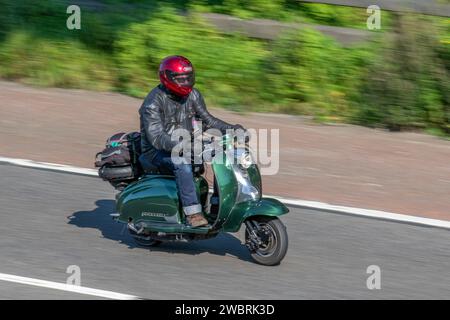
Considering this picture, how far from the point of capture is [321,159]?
10.6 m

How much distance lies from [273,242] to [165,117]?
128 cm

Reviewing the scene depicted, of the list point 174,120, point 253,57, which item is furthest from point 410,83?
point 174,120

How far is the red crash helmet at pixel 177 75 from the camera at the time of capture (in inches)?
297

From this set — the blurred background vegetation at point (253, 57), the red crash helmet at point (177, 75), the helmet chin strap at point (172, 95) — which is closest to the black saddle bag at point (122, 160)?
the helmet chin strap at point (172, 95)

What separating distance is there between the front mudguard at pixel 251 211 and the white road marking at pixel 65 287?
3.36ft

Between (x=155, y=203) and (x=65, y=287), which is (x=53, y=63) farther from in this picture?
(x=65, y=287)

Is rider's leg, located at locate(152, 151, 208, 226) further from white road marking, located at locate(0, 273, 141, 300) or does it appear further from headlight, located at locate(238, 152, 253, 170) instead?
white road marking, located at locate(0, 273, 141, 300)

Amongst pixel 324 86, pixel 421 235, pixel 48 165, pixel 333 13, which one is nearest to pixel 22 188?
pixel 48 165

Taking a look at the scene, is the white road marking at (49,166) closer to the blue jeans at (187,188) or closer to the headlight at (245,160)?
the blue jeans at (187,188)

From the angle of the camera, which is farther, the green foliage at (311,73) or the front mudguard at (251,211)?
the green foliage at (311,73)

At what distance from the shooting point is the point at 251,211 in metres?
7.32

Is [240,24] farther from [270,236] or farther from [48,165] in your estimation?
[270,236]

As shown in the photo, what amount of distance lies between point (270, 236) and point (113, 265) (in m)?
1.19

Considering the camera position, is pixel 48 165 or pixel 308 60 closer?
pixel 48 165
